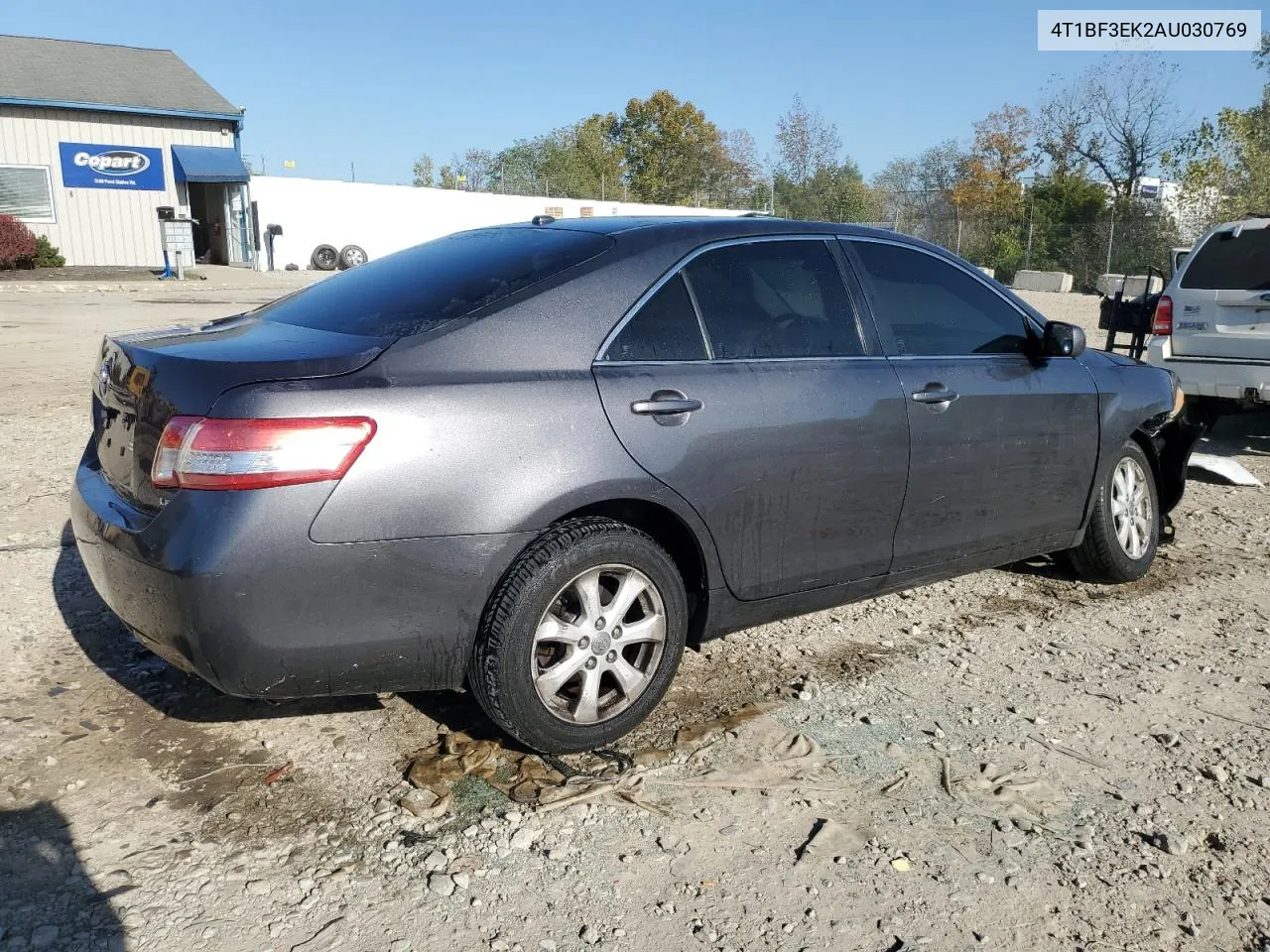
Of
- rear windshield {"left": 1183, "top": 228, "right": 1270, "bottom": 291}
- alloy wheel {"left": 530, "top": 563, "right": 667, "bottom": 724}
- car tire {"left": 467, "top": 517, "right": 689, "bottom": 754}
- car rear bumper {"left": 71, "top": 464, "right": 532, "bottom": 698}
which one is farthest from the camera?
rear windshield {"left": 1183, "top": 228, "right": 1270, "bottom": 291}

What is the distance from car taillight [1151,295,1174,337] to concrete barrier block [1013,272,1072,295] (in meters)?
22.4

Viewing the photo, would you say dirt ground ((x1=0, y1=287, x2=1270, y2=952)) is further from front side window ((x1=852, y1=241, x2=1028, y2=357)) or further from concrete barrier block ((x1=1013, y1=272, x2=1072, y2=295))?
concrete barrier block ((x1=1013, y1=272, x2=1072, y2=295))

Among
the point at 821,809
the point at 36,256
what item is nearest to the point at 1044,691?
the point at 821,809

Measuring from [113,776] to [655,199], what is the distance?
173 ft

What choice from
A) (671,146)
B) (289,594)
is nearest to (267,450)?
(289,594)

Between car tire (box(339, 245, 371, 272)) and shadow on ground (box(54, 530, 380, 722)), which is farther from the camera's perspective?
car tire (box(339, 245, 371, 272))

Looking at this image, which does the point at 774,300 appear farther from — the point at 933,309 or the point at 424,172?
the point at 424,172

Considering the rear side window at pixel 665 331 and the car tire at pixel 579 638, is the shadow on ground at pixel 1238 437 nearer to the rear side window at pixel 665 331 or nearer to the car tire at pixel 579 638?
the rear side window at pixel 665 331

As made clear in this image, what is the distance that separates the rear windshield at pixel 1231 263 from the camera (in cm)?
802

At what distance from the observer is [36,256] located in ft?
88.9

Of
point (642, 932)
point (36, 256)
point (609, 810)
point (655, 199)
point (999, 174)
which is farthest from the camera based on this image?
point (655, 199)

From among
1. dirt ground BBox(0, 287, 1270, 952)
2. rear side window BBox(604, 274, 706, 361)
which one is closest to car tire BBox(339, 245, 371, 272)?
dirt ground BBox(0, 287, 1270, 952)

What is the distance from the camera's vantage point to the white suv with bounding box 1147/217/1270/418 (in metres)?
7.95

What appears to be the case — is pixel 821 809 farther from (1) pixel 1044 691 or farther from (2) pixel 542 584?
(1) pixel 1044 691
